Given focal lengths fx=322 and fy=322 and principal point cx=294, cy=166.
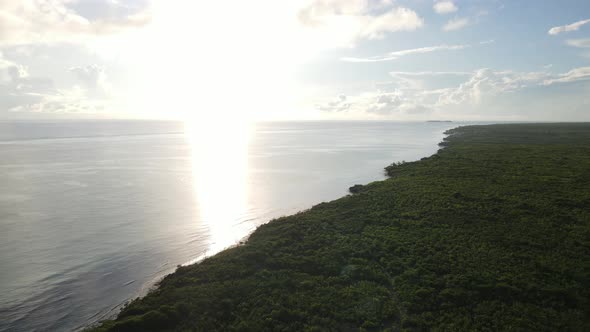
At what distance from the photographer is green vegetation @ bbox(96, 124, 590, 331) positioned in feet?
57.5

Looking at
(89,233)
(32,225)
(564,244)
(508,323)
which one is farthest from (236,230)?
(564,244)

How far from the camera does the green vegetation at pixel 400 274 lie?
57.5ft

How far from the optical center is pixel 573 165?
186 feet

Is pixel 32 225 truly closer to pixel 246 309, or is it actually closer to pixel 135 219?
pixel 135 219

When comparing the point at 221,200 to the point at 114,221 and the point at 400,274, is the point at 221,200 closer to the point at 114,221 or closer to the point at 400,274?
the point at 114,221

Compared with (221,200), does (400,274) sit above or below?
above

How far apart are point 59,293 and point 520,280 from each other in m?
30.6

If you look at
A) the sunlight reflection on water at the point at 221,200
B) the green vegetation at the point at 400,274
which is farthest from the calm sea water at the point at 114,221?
the green vegetation at the point at 400,274

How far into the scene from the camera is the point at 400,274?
72.7 feet

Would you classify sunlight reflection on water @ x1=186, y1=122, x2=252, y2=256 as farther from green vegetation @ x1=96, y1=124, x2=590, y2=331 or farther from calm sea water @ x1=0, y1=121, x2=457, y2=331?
green vegetation @ x1=96, y1=124, x2=590, y2=331

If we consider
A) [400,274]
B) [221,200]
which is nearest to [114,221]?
[221,200]

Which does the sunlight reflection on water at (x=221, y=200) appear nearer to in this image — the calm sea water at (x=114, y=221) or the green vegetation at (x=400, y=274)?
the calm sea water at (x=114, y=221)

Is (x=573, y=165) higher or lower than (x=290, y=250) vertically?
higher

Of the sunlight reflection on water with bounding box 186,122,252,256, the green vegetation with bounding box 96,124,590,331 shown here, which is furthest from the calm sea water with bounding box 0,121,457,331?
the green vegetation with bounding box 96,124,590,331
